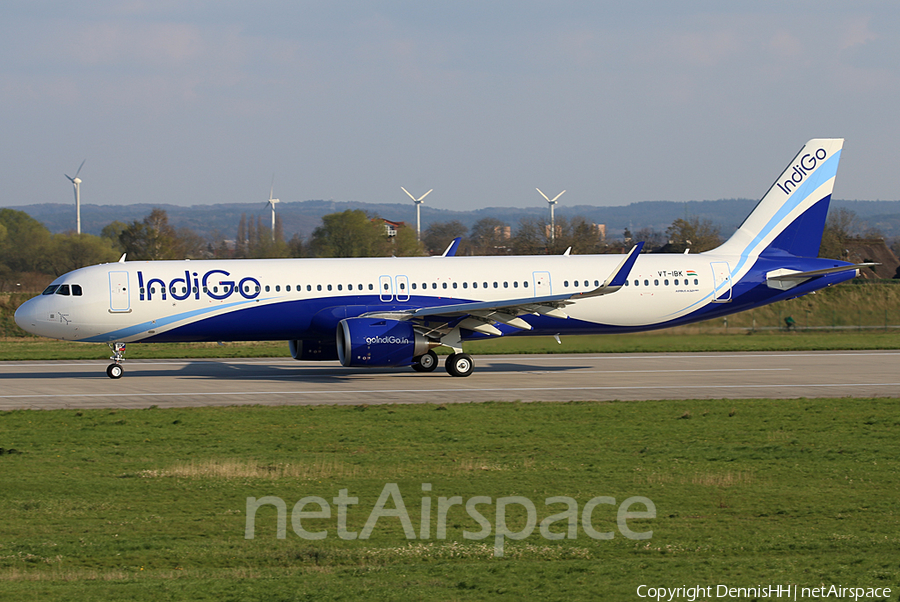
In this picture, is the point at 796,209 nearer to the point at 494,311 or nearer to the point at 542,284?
the point at 542,284

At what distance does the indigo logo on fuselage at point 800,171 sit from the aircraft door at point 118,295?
79.3 feet

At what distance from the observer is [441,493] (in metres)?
13.5

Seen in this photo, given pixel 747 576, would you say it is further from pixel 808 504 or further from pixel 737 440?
pixel 737 440

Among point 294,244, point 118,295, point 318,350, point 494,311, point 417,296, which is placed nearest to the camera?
point 494,311

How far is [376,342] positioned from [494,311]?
13.3ft

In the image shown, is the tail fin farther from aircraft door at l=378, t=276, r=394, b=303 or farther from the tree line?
the tree line

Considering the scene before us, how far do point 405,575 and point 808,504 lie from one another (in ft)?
21.3

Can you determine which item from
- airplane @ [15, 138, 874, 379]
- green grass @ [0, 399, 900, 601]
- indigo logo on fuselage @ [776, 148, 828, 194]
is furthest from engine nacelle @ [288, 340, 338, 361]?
indigo logo on fuselage @ [776, 148, 828, 194]

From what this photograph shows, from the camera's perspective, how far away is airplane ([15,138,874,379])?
29328 mm

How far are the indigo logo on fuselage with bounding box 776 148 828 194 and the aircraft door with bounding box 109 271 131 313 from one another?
2416cm

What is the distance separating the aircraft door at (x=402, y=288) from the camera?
102 feet

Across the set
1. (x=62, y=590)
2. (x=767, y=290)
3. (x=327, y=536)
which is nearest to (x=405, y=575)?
(x=327, y=536)

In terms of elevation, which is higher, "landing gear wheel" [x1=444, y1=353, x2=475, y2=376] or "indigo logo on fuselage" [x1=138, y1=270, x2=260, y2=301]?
"indigo logo on fuselage" [x1=138, y1=270, x2=260, y2=301]

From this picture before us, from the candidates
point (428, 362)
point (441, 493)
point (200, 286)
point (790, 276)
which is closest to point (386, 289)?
point (428, 362)
